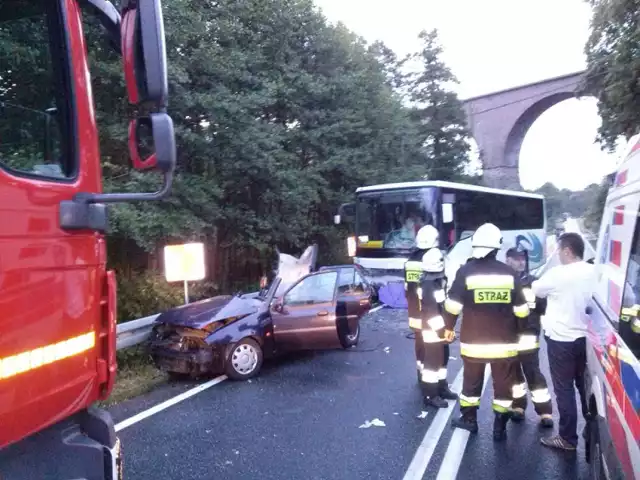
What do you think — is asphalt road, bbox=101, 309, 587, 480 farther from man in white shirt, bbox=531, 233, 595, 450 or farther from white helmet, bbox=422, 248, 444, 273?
white helmet, bbox=422, 248, 444, 273

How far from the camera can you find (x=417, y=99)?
109ft

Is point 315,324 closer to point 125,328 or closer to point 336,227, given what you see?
point 125,328

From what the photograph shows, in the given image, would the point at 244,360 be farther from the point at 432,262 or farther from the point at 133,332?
the point at 432,262

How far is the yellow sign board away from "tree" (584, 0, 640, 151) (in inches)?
418

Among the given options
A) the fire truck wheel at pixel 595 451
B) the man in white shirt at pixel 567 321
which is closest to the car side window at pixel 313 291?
the man in white shirt at pixel 567 321

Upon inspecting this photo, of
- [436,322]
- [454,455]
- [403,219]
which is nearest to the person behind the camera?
[454,455]

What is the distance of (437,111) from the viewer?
108ft

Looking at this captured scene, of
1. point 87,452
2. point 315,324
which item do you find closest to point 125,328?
point 315,324

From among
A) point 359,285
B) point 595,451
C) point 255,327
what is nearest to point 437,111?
point 359,285

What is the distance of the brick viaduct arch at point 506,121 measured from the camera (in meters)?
44.8

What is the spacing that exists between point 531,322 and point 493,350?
760mm

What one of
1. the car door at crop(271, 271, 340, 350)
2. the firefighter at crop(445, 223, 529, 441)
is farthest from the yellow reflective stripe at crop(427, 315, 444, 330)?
the car door at crop(271, 271, 340, 350)

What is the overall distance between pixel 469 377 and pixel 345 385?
243 centimetres

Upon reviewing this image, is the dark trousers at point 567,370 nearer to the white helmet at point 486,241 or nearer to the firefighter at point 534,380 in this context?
the firefighter at point 534,380
